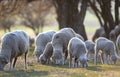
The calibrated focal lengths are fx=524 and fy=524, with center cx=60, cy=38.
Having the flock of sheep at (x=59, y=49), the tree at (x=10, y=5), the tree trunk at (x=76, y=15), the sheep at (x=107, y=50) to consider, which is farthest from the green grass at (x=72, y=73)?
the tree at (x=10, y=5)

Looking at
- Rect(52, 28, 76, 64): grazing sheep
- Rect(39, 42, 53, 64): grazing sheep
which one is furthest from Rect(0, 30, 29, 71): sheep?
Rect(39, 42, 53, 64): grazing sheep

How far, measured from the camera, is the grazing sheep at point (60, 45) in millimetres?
23266

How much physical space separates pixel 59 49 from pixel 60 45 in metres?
0.37

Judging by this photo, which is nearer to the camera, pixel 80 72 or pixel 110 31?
pixel 80 72

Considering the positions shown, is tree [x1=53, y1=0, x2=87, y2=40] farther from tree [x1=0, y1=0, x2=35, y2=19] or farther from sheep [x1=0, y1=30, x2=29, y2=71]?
sheep [x1=0, y1=30, x2=29, y2=71]

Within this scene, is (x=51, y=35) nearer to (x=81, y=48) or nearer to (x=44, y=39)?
(x=44, y=39)

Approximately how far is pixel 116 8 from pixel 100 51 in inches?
606

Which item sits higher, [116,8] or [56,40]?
[116,8]

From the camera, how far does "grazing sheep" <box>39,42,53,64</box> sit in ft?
78.6

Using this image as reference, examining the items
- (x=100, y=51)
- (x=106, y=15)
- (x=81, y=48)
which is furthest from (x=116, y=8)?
(x=81, y=48)

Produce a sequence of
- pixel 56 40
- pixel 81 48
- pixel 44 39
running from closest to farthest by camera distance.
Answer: pixel 81 48
pixel 56 40
pixel 44 39

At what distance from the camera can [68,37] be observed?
24141mm

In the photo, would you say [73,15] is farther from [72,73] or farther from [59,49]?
[72,73]

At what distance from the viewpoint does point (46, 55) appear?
949 inches
